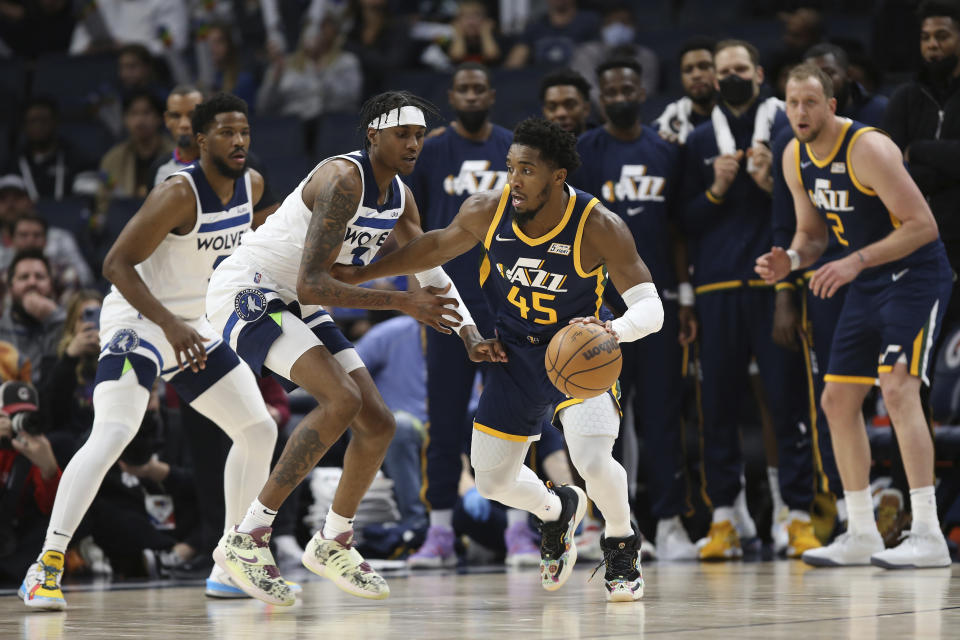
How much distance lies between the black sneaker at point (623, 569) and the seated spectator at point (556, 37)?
6.49 meters

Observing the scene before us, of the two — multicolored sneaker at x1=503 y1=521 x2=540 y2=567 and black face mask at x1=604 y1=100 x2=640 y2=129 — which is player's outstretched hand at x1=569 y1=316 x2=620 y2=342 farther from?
multicolored sneaker at x1=503 y1=521 x2=540 y2=567

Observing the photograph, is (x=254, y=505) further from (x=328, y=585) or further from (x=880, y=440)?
(x=880, y=440)

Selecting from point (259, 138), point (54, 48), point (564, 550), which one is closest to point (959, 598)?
point (564, 550)

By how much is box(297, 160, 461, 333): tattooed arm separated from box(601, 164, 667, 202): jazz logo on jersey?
7.48ft

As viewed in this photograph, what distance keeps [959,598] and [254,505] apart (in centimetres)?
268

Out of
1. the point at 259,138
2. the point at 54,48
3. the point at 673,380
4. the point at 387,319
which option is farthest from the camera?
the point at 54,48

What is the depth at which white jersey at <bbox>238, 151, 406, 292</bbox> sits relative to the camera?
523cm

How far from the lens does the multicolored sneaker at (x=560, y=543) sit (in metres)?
5.30

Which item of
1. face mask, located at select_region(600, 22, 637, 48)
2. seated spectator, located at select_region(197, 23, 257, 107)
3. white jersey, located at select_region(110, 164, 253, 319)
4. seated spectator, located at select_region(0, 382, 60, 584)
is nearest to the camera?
white jersey, located at select_region(110, 164, 253, 319)

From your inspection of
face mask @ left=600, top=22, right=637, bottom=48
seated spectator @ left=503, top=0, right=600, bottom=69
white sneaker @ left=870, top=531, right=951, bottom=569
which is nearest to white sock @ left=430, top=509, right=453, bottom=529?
white sneaker @ left=870, top=531, right=951, bottom=569

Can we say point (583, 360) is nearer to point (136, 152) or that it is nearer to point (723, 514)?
point (723, 514)

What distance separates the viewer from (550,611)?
4.68 m

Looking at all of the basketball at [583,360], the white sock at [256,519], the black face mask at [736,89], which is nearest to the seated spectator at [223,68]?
the black face mask at [736,89]

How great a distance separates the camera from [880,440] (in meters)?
7.62
